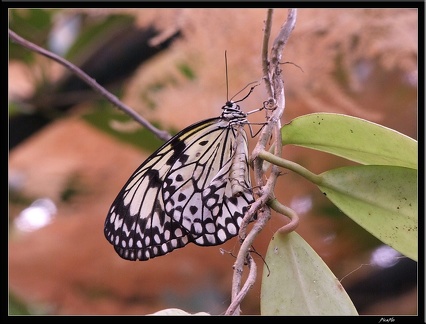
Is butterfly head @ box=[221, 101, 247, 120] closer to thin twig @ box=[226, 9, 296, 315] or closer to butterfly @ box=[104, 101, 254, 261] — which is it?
butterfly @ box=[104, 101, 254, 261]

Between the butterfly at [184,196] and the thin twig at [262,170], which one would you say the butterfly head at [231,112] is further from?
the thin twig at [262,170]

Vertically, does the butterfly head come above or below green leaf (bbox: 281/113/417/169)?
above

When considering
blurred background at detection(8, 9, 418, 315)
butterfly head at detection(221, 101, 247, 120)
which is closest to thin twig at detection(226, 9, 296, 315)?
butterfly head at detection(221, 101, 247, 120)

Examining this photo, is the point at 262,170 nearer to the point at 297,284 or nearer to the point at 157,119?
the point at 297,284

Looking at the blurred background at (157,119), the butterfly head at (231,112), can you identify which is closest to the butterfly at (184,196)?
the butterfly head at (231,112)

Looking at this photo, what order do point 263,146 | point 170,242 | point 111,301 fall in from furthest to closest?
1. point 111,301
2. point 170,242
3. point 263,146

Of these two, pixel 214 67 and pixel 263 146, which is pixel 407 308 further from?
pixel 263 146
